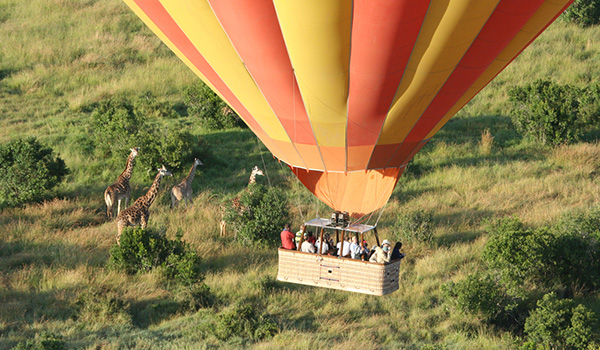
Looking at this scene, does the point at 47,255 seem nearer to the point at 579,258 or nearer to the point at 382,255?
the point at 382,255

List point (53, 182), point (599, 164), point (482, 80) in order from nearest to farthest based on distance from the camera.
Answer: point (482, 80)
point (53, 182)
point (599, 164)

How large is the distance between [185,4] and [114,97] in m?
18.4

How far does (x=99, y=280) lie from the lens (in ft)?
52.0

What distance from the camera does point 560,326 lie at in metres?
14.5

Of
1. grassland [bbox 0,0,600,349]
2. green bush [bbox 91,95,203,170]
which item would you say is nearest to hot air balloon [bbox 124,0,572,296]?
grassland [bbox 0,0,600,349]

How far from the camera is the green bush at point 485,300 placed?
15031 mm

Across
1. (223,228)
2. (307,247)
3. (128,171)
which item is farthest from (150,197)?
(307,247)

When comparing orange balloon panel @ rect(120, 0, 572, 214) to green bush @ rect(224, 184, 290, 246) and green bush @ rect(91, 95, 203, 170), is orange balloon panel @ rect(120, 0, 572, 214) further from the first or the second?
green bush @ rect(91, 95, 203, 170)

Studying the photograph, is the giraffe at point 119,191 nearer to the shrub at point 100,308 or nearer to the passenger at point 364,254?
the shrub at point 100,308

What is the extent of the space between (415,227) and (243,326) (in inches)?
212

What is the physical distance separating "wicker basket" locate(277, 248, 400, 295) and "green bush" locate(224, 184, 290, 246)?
24.3 ft

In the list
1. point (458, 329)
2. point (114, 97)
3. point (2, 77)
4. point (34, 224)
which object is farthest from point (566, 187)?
point (2, 77)

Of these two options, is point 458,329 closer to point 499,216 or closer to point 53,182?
point 499,216

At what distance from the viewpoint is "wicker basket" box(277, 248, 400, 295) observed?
32.6 ft
